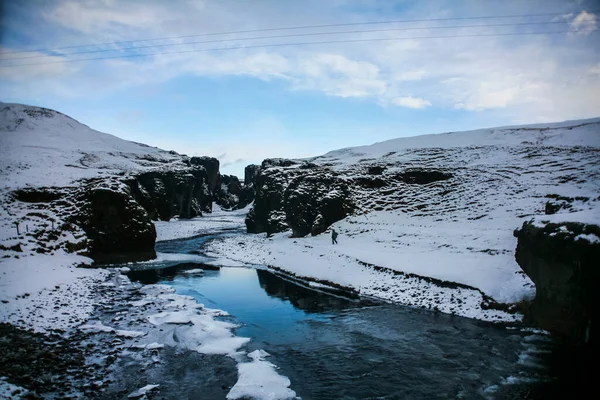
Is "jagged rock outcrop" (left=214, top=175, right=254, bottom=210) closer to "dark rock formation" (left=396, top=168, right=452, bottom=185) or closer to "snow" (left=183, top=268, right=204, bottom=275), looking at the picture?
"dark rock formation" (left=396, top=168, right=452, bottom=185)

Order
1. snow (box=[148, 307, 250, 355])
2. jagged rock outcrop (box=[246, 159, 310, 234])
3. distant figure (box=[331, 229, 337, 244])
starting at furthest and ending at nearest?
jagged rock outcrop (box=[246, 159, 310, 234]) < distant figure (box=[331, 229, 337, 244]) < snow (box=[148, 307, 250, 355])

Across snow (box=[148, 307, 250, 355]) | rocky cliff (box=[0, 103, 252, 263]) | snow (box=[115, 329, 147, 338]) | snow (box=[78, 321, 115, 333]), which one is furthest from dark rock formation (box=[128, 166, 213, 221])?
snow (box=[115, 329, 147, 338])

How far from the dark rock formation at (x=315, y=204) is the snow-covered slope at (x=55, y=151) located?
2655 cm

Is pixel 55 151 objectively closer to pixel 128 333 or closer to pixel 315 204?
pixel 315 204

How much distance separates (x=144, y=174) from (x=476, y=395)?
78943mm

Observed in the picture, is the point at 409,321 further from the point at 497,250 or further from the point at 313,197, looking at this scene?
the point at 313,197

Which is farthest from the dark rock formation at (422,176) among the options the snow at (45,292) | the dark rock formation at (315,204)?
the snow at (45,292)

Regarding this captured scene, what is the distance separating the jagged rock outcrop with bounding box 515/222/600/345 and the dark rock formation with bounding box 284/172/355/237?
31069 millimetres

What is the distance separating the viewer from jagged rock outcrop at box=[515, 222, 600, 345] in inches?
600

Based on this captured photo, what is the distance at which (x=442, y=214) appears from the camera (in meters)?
43.9

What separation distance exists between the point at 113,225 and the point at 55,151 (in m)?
57.2

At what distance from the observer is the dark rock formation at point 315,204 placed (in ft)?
163

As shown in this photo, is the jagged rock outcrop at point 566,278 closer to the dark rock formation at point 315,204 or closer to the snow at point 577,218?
the snow at point 577,218

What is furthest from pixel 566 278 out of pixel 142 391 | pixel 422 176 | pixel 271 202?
pixel 271 202
